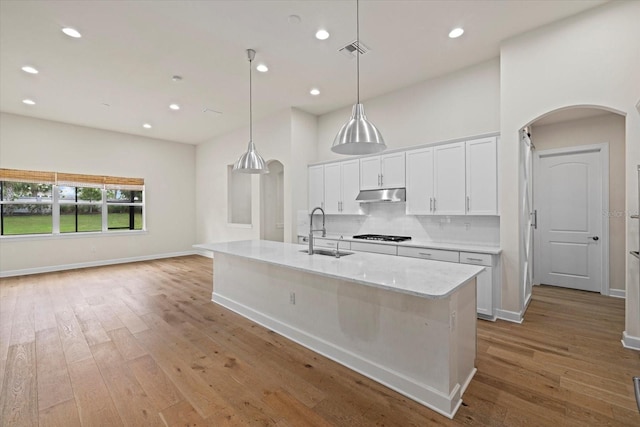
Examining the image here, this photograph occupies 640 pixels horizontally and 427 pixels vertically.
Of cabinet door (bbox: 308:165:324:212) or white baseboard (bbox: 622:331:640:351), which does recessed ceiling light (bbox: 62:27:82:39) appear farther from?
white baseboard (bbox: 622:331:640:351)

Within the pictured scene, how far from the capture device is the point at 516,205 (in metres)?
3.38

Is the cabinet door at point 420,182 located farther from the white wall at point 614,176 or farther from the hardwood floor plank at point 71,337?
the hardwood floor plank at point 71,337

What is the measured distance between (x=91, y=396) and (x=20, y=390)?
1.93 ft

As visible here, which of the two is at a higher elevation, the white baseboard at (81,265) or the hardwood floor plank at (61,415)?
the white baseboard at (81,265)

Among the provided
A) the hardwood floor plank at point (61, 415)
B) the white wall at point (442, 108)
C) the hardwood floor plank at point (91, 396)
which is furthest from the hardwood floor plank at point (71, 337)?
the white wall at point (442, 108)

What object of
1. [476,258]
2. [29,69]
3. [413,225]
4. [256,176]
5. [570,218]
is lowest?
[476,258]

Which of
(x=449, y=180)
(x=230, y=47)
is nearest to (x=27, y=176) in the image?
(x=230, y=47)

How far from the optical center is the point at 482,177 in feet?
12.0

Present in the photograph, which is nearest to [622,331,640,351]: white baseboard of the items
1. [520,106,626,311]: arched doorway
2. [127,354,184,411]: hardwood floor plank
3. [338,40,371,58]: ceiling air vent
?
[520,106,626,311]: arched doorway

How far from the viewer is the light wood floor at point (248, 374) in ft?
6.14

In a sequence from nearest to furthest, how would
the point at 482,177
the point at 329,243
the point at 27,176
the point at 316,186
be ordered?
the point at 482,177
the point at 329,243
the point at 316,186
the point at 27,176

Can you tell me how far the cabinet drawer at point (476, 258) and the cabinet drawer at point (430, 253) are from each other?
0.08m

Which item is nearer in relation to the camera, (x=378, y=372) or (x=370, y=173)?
(x=378, y=372)

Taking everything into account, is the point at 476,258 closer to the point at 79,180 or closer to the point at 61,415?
the point at 61,415
